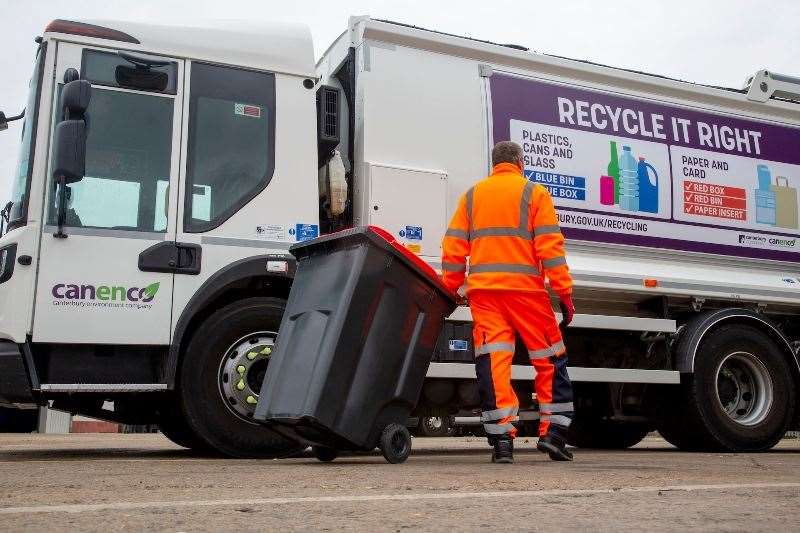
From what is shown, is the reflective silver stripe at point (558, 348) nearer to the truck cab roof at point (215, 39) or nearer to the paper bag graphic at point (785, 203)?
the truck cab roof at point (215, 39)

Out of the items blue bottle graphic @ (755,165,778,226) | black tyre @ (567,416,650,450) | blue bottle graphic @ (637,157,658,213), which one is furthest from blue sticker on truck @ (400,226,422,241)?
blue bottle graphic @ (755,165,778,226)

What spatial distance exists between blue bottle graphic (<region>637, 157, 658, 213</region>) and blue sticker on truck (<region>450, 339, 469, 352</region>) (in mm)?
1847

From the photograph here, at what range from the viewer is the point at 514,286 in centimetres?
501

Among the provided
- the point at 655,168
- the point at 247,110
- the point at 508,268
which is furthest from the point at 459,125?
the point at 655,168

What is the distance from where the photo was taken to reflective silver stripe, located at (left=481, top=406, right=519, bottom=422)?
16.0 ft

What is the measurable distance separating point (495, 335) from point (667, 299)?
2.36m

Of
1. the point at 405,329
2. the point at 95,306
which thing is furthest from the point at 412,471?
the point at 95,306

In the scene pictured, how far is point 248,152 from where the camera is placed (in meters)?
5.62

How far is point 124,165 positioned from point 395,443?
220cm

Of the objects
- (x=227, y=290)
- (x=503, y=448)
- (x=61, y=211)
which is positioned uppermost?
(x=61, y=211)

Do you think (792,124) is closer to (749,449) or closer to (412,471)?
(749,449)

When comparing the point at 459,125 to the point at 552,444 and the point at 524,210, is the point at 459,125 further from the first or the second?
the point at 552,444

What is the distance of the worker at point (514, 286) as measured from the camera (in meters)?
4.99

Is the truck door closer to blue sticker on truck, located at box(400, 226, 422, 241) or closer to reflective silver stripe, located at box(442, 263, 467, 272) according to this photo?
blue sticker on truck, located at box(400, 226, 422, 241)
